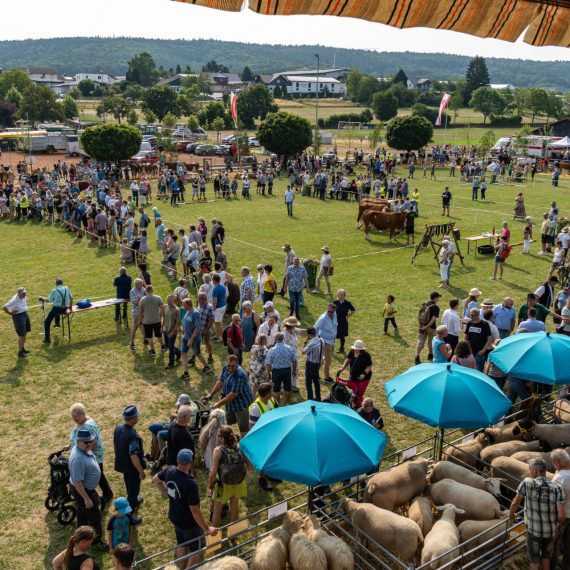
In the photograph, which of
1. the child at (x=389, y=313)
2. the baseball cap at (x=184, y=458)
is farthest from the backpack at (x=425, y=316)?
the baseball cap at (x=184, y=458)

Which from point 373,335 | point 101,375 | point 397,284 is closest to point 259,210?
point 397,284

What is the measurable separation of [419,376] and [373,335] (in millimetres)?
5909

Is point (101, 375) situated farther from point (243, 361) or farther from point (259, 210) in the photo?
point (259, 210)

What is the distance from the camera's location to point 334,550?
223 inches

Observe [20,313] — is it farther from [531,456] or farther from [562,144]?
[562,144]

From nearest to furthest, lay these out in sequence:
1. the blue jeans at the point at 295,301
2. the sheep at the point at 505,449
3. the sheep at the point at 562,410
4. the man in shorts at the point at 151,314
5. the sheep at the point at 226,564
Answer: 1. the sheep at the point at 226,564
2. the sheep at the point at 505,449
3. the sheep at the point at 562,410
4. the man in shorts at the point at 151,314
5. the blue jeans at the point at 295,301

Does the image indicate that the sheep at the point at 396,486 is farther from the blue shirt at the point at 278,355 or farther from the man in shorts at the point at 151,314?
the man in shorts at the point at 151,314

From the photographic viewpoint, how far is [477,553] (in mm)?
6277

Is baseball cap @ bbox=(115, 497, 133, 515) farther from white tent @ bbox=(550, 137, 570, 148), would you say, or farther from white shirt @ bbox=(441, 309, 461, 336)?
white tent @ bbox=(550, 137, 570, 148)

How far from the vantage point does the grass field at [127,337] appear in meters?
7.98

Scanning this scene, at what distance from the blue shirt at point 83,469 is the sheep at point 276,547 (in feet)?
7.25

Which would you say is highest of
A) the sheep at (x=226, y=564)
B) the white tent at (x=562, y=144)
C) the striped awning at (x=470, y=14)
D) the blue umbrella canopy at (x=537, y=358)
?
the striped awning at (x=470, y=14)

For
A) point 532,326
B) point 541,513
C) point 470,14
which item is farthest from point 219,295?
point 470,14

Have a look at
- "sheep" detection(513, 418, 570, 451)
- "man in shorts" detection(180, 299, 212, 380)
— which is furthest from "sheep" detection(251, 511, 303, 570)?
"man in shorts" detection(180, 299, 212, 380)
